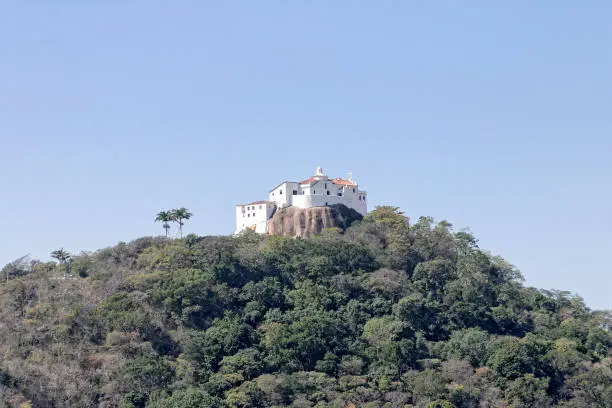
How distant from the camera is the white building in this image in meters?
75.4

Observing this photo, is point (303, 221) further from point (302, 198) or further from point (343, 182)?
point (343, 182)

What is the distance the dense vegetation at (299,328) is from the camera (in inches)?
2191

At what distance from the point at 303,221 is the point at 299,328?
49.8 ft

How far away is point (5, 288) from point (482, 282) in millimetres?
31665

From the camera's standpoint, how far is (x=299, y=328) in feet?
200

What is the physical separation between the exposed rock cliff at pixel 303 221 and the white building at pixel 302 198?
50 cm

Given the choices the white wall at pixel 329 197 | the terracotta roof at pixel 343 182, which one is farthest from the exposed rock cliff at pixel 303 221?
the terracotta roof at pixel 343 182

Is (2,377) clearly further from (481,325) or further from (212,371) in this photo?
(481,325)

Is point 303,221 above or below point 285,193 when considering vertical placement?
below

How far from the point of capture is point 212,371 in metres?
58.1

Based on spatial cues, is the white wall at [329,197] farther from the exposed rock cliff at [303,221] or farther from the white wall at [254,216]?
the white wall at [254,216]

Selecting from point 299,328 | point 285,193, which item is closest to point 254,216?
point 285,193

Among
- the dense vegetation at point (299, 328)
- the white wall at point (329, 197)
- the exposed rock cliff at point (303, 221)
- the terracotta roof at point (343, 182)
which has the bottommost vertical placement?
the dense vegetation at point (299, 328)

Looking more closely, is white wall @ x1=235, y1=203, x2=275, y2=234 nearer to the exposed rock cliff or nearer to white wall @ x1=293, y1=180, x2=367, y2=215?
the exposed rock cliff
